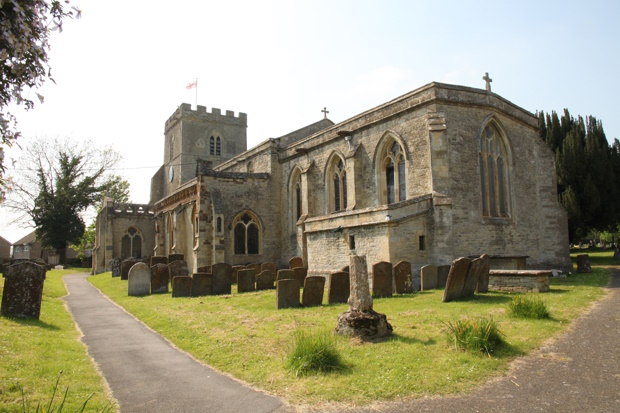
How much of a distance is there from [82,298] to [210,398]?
1302 cm

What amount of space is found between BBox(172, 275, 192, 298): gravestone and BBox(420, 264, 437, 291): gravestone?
314 inches

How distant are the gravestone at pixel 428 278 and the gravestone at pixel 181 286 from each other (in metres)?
7.97

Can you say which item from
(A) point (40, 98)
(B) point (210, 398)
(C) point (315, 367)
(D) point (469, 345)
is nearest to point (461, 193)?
(D) point (469, 345)

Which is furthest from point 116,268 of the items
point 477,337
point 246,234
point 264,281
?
point 477,337

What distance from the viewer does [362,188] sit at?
1964 centimetres

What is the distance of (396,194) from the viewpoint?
1827 centimetres

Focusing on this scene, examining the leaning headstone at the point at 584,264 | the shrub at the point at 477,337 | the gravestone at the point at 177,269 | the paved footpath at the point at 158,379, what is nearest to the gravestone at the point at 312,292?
the paved footpath at the point at 158,379

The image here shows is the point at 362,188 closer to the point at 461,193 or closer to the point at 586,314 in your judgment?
the point at 461,193

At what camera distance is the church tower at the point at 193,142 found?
133 feet

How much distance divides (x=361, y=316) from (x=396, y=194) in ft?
37.0

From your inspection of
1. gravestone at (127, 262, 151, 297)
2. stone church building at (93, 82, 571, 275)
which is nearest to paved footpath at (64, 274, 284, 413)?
gravestone at (127, 262, 151, 297)

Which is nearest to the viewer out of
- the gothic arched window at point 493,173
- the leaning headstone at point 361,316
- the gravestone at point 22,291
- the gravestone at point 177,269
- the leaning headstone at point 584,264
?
the leaning headstone at point 361,316

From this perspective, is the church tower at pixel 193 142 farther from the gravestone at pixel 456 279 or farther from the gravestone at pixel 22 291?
the gravestone at pixel 456 279

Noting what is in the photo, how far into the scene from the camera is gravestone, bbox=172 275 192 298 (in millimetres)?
14500
